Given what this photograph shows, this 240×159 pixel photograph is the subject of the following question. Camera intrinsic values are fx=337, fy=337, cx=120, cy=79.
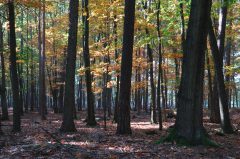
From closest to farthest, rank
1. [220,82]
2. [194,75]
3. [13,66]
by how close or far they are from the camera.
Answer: [194,75]
[13,66]
[220,82]

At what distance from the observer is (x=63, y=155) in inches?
343

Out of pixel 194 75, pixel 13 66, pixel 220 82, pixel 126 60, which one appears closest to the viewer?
pixel 194 75

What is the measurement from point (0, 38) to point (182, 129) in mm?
20521

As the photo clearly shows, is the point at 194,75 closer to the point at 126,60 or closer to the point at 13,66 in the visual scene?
the point at 126,60

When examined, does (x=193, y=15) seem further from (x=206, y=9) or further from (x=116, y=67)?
(x=116, y=67)

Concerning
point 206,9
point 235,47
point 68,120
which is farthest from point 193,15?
point 235,47

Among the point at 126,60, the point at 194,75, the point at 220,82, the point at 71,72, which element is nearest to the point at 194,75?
the point at 194,75

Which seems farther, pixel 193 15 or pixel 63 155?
pixel 193 15

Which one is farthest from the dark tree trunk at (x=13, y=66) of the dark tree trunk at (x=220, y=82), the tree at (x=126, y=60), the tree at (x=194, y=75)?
the dark tree trunk at (x=220, y=82)

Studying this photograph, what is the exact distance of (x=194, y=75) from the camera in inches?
418

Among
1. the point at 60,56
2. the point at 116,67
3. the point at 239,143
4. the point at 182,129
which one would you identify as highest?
the point at 60,56

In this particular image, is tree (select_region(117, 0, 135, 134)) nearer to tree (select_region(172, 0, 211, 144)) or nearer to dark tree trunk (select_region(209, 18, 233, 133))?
tree (select_region(172, 0, 211, 144))

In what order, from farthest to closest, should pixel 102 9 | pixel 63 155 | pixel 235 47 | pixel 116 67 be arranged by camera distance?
pixel 235 47, pixel 116 67, pixel 102 9, pixel 63 155

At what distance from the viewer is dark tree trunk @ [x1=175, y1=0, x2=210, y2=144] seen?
416 inches
